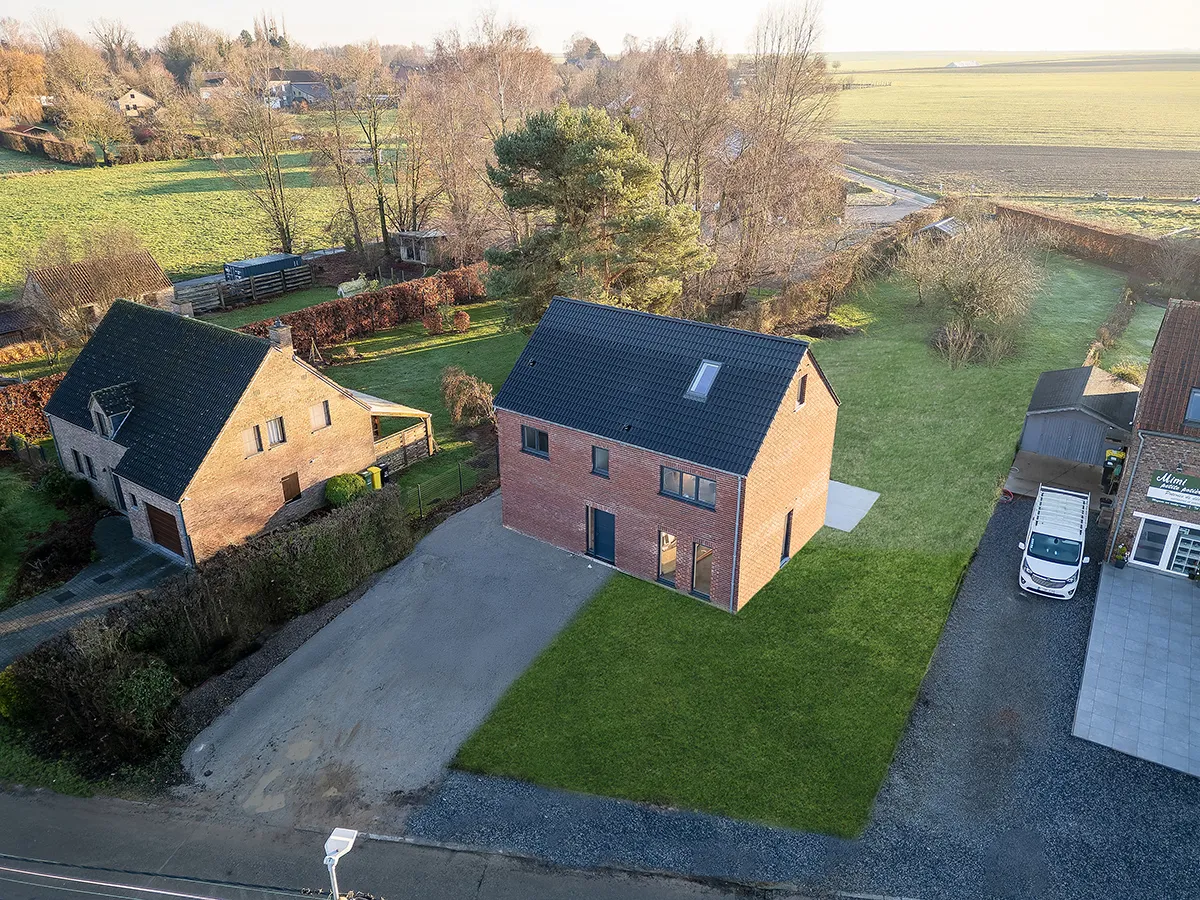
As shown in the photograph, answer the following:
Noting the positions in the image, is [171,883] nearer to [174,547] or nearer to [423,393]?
[174,547]

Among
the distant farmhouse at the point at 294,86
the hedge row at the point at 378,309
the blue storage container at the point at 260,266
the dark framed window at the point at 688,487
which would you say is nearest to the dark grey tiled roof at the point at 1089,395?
the dark framed window at the point at 688,487

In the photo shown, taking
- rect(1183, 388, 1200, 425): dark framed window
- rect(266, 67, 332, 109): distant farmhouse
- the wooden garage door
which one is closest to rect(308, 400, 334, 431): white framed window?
the wooden garage door

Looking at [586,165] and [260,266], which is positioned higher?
[586,165]

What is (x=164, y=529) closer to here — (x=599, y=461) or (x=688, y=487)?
(x=599, y=461)

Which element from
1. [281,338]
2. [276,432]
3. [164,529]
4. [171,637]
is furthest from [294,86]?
[171,637]

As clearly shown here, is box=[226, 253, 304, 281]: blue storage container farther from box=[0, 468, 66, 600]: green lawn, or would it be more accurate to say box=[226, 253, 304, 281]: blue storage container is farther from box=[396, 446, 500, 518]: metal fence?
box=[396, 446, 500, 518]: metal fence

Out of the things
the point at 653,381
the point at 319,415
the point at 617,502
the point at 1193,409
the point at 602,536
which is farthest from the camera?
the point at 319,415
